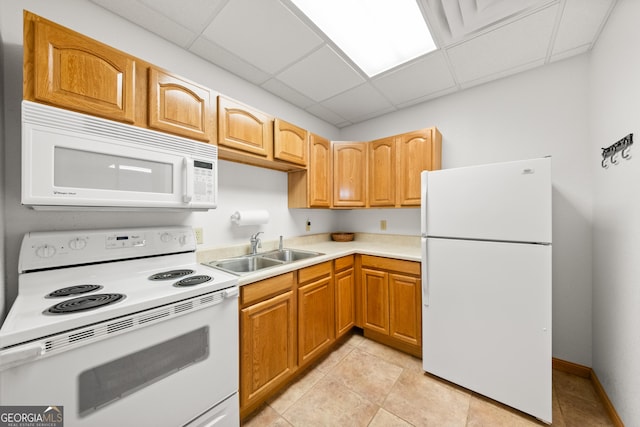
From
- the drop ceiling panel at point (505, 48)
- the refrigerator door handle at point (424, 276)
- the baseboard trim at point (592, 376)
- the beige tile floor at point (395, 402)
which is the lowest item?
the beige tile floor at point (395, 402)

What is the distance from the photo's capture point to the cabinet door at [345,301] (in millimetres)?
2111

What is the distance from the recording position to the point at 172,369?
1041mm

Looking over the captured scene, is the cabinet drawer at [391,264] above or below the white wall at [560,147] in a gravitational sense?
below

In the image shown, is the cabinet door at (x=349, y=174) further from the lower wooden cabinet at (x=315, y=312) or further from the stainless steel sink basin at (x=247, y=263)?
the stainless steel sink basin at (x=247, y=263)

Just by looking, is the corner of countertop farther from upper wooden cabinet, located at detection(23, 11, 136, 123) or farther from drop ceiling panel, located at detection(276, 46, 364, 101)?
drop ceiling panel, located at detection(276, 46, 364, 101)

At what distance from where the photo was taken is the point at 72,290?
3.46 ft

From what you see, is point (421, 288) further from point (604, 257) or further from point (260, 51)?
point (260, 51)

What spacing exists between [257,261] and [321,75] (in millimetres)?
1770

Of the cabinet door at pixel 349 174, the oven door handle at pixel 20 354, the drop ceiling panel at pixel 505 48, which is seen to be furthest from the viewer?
the cabinet door at pixel 349 174

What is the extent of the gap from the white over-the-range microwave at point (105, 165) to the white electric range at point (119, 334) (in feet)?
1.01

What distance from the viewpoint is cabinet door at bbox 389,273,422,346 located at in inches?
77.0

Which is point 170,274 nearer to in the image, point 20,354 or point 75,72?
point 20,354

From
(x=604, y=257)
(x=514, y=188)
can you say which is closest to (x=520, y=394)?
(x=604, y=257)

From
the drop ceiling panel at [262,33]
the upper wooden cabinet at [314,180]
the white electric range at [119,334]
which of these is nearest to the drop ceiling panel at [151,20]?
the drop ceiling panel at [262,33]
